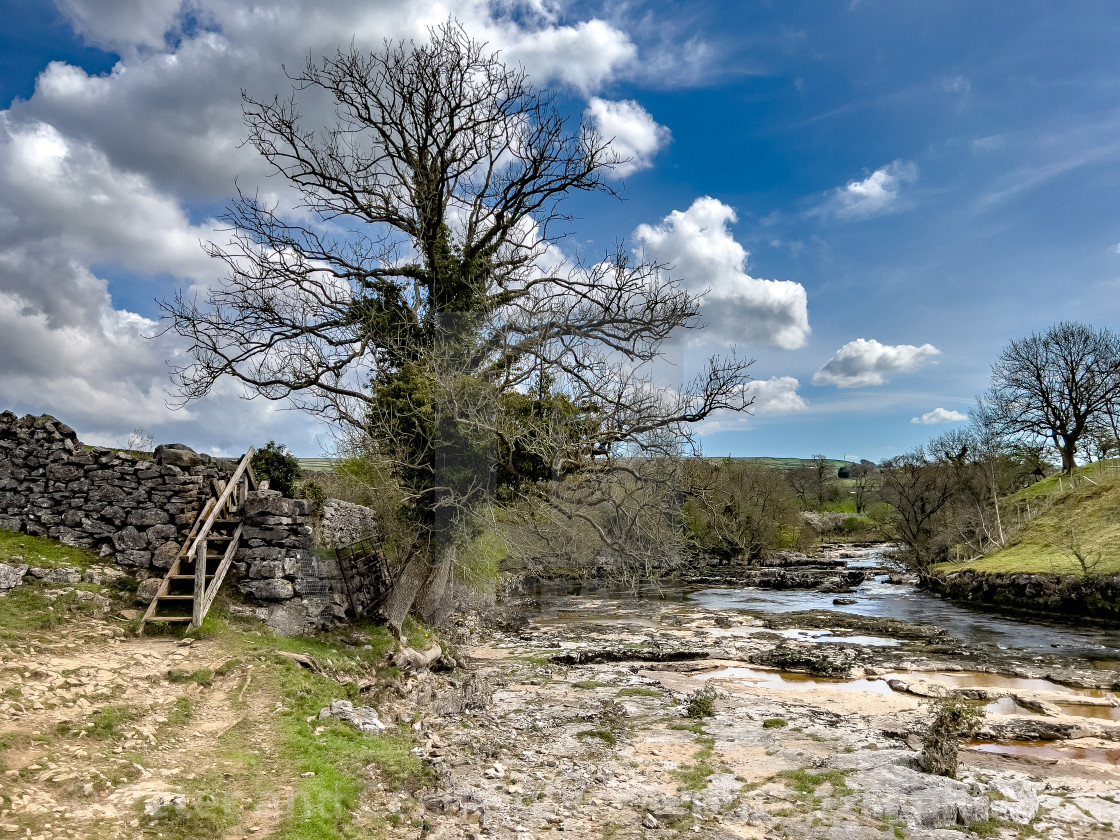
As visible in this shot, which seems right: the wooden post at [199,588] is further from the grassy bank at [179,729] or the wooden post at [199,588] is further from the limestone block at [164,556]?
the limestone block at [164,556]

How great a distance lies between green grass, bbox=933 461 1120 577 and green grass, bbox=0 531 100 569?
34222 mm

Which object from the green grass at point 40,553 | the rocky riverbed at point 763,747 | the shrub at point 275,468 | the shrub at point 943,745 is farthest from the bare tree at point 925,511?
the green grass at point 40,553

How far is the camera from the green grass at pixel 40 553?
36.7 feet

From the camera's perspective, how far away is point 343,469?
18.3 m

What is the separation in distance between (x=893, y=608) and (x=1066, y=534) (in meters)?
9.85

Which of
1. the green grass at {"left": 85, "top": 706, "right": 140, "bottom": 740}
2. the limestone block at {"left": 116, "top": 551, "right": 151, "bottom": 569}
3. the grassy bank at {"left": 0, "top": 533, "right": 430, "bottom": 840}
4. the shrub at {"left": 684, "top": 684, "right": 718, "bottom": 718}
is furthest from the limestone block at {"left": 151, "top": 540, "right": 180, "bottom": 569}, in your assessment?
the shrub at {"left": 684, "top": 684, "right": 718, "bottom": 718}

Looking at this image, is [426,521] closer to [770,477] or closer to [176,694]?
[176,694]

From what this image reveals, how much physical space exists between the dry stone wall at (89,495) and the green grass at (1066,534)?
3298 cm

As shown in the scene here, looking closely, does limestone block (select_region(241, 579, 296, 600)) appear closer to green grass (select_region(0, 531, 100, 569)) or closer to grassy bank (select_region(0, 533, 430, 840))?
grassy bank (select_region(0, 533, 430, 840))

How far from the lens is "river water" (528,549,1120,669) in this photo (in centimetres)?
2092

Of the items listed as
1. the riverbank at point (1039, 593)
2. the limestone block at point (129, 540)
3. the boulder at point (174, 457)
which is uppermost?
the boulder at point (174, 457)

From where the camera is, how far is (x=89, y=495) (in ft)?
40.3

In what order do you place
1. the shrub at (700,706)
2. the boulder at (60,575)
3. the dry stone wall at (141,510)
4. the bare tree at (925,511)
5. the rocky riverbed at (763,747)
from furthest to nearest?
1. the bare tree at (925,511)
2. the shrub at (700,706)
3. the dry stone wall at (141,510)
4. the boulder at (60,575)
5. the rocky riverbed at (763,747)

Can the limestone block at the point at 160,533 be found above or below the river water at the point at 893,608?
above
